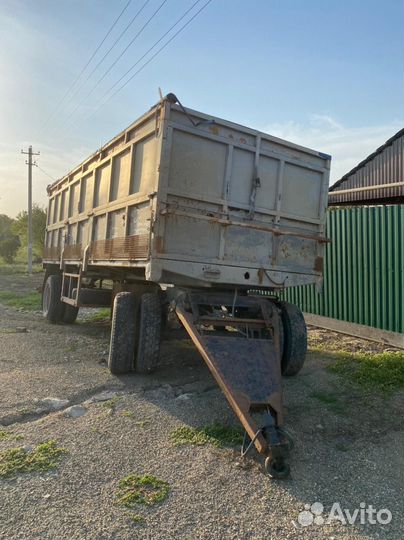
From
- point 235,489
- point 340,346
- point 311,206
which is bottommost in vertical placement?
point 235,489

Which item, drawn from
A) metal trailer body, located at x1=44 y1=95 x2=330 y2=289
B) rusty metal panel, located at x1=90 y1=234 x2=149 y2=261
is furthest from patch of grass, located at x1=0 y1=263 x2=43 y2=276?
metal trailer body, located at x1=44 y1=95 x2=330 y2=289

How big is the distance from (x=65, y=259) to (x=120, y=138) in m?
3.64

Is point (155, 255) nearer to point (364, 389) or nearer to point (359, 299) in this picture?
point (364, 389)

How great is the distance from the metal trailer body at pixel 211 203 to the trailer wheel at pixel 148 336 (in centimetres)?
54

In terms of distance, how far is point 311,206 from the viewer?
5820 mm

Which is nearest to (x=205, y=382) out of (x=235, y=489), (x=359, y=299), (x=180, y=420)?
(x=180, y=420)

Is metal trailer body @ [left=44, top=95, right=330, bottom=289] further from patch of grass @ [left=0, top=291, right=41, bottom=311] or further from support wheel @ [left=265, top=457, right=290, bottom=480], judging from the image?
patch of grass @ [left=0, top=291, right=41, bottom=311]

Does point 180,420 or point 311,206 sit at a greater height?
point 311,206

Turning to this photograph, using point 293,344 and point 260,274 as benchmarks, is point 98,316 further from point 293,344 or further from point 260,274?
point 260,274

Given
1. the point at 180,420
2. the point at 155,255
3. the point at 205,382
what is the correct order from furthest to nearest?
the point at 205,382 → the point at 155,255 → the point at 180,420

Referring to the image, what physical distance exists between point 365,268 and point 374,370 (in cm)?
284

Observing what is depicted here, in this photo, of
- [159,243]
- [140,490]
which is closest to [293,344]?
[159,243]

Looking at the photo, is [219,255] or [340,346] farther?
[340,346]

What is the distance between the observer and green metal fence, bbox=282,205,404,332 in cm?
761
